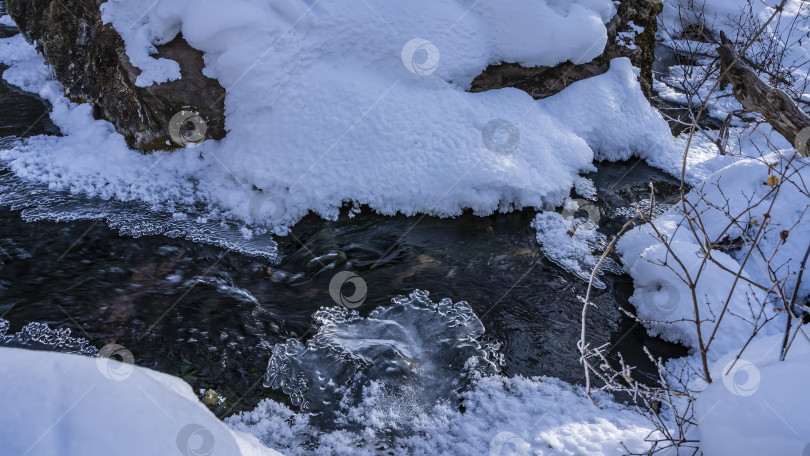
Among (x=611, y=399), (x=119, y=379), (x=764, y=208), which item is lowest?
(x=119, y=379)

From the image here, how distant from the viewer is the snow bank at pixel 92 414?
1634 millimetres

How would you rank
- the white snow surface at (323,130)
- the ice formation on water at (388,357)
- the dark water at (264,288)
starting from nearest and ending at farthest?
the ice formation on water at (388,357) → the dark water at (264,288) → the white snow surface at (323,130)

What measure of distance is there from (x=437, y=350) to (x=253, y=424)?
131 centimetres

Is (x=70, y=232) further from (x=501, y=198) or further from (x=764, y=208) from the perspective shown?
(x=764, y=208)

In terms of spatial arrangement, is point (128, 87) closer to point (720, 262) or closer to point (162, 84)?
point (162, 84)

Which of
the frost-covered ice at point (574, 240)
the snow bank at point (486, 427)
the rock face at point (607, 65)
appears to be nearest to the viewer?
the snow bank at point (486, 427)

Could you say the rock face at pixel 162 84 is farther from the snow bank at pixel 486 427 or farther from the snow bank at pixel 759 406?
the snow bank at pixel 759 406

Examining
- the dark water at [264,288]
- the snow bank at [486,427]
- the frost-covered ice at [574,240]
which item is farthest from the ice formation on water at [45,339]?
the frost-covered ice at [574,240]

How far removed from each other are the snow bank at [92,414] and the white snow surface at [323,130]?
329 cm

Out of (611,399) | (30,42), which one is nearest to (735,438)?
(611,399)

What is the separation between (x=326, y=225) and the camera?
5.21 m

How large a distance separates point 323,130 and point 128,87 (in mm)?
2003

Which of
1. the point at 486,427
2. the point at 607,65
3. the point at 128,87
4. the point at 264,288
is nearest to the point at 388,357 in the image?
the point at 486,427

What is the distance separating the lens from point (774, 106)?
3.66m
